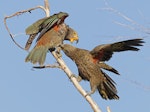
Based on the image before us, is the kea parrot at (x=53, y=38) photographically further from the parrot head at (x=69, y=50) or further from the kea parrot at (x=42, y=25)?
the parrot head at (x=69, y=50)

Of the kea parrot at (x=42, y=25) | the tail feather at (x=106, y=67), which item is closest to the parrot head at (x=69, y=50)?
the tail feather at (x=106, y=67)

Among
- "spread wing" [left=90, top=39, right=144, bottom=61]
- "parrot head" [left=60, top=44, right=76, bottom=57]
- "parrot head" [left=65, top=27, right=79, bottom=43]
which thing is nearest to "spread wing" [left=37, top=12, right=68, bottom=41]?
"parrot head" [left=65, top=27, right=79, bottom=43]

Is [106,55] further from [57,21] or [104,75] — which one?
[57,21]

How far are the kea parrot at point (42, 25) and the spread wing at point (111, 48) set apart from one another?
0.91 metres

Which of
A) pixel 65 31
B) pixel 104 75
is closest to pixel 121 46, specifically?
pixel 104 75

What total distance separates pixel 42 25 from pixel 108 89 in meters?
1.42

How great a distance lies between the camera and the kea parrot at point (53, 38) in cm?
549

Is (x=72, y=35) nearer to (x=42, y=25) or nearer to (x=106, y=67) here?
(x=42, y=25)

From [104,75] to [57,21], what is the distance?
166 centimetres

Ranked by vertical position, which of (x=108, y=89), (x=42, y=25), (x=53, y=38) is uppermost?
(x=42, y=25)

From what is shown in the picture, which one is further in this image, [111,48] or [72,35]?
[72,35]

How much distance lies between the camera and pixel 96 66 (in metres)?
4.38

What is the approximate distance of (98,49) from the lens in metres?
4.23

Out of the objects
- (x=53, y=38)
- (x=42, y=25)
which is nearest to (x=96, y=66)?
(x=42, y=25)
